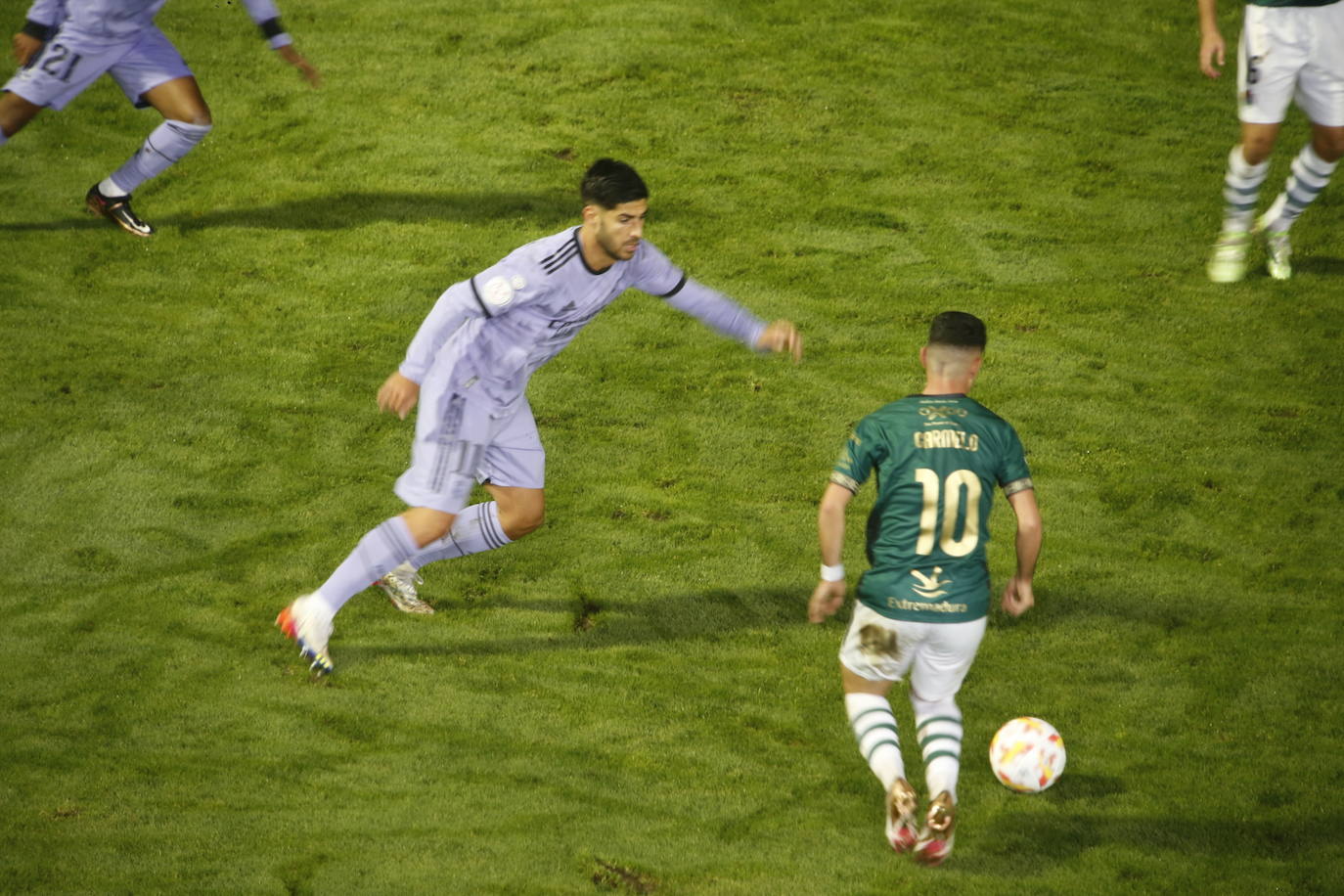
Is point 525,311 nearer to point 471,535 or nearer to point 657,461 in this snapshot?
point 471,535

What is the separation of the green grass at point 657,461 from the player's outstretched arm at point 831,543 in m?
0.80

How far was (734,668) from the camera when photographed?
17.4 feet

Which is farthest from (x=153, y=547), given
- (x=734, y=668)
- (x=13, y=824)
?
(x=734, y=668)

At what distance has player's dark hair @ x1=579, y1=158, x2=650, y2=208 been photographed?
4.64m

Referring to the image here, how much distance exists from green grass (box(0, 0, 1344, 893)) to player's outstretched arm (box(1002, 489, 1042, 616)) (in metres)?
0.79

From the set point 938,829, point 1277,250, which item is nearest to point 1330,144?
point 1277,250

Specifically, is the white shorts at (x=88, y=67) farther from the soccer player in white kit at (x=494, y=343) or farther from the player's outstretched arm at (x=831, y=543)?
the player's outstretched arm at (x=831, y=543)

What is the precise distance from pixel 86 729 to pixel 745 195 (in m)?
5.59

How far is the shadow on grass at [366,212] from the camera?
863 cm

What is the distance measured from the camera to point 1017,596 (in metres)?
4.18

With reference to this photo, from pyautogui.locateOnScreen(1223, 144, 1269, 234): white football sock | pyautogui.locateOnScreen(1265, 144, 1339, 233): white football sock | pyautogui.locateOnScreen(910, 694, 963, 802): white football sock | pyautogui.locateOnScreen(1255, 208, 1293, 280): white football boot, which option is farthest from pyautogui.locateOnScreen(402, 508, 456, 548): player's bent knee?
pyautogui.locateOnScreen(1255, 208, 1293, 280): white football boot

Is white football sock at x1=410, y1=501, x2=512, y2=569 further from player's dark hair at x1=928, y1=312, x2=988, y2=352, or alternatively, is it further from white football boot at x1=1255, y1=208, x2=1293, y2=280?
white football boot at x1=1255, y1=208, x2=1293, y2=280

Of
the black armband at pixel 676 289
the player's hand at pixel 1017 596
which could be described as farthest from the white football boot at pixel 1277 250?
the player's hand at pixel 1017 596

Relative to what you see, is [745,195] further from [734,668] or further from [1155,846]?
[1155,846]
